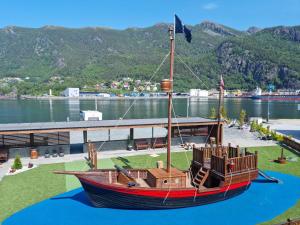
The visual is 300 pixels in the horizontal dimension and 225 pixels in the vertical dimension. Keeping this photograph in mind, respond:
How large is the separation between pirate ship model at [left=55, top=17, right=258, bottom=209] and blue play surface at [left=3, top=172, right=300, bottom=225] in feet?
1.46

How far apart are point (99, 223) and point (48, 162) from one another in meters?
12.0

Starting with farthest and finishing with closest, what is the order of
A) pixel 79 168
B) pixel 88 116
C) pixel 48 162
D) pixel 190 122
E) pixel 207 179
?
pixel 88 116, pixel 190 122, pixel 48 162, pixel 79 168, pixel 207 179

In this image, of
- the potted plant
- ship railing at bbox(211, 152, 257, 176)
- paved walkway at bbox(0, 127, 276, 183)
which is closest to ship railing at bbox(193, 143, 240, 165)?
ship railing at bbox(211, 152, 257, 176)

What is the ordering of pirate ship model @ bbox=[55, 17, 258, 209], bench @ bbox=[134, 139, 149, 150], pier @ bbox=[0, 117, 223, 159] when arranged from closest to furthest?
pirate ship model @ bbox=[55, 17, 258, 209], pier @ bbox=[0, 117, 223, 159], bench @ bbox=[134, 139, 149, 150]

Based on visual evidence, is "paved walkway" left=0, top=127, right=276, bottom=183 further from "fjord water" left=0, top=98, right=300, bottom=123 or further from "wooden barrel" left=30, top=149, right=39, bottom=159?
"fjord water" left=0, top=98, right=300, bottom=123

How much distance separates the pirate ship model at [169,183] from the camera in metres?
15.0

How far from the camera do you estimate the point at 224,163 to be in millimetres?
16344

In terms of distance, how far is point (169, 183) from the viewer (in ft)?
50.9

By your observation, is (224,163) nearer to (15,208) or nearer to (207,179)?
(207,179)

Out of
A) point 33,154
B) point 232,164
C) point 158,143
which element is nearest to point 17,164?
point 33,154

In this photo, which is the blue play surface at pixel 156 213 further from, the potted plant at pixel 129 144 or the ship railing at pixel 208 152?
the potted plant at pixel 129 144

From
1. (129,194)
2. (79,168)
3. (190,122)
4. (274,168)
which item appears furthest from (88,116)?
(129,194)

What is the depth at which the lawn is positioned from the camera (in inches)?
634

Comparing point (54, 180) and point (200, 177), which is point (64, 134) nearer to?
point (54, 180)
